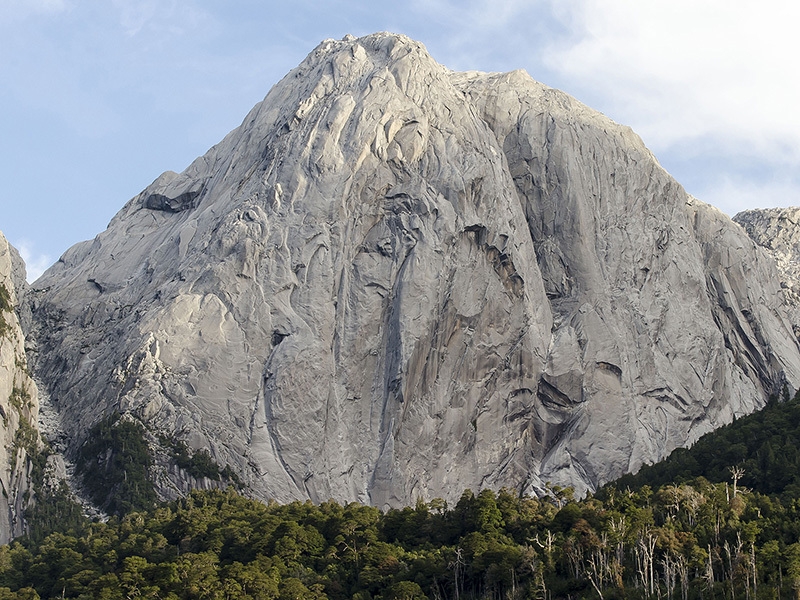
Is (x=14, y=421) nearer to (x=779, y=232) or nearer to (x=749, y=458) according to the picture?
(x=749, y=458)

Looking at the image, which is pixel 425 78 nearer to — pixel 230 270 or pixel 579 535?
pixel 230 270

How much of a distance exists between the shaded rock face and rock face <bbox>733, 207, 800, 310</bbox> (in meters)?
15.8

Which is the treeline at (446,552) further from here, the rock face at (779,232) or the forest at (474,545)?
the rock face at (779,232)

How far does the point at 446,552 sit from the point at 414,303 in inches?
1316

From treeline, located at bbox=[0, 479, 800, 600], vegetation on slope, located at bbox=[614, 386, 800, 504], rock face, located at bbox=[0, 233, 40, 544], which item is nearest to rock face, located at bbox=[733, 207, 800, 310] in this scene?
vegetation on slope, located at bbox=[614, 386, 800, 504]

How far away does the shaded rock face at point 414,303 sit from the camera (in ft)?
422

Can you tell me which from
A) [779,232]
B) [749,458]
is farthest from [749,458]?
[779,232]

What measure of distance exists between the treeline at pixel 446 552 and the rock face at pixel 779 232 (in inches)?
2445

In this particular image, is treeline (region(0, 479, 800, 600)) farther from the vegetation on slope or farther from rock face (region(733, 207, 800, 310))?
rock face (region(733, 207, 800, 310))

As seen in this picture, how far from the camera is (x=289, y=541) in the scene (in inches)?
4107

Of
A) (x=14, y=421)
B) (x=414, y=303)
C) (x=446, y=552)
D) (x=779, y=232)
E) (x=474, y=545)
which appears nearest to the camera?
(x=474, y=545)

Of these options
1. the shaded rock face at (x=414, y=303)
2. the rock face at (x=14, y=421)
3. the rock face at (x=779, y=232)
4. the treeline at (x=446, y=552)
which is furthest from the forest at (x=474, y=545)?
the rock face at (x=779, y=232)

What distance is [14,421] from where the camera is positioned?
125188 millimetres

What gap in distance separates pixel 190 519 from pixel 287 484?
15660mm
